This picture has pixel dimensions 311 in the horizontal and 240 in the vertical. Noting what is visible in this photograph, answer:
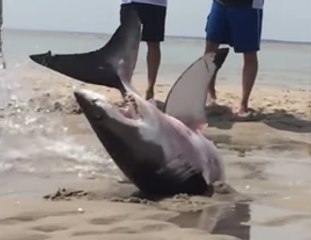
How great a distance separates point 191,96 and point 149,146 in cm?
53

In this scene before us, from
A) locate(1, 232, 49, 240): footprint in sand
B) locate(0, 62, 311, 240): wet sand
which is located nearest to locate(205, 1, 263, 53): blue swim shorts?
locate(0, 62, 311, 240): wet sand

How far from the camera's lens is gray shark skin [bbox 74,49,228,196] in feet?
15.1

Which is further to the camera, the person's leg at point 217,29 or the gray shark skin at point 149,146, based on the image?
the person's leg at point 217,29

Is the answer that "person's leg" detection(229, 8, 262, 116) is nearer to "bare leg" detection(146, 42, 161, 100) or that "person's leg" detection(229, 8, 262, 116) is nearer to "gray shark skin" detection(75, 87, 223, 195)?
"bare leg" detection(146, 42, 161, 100)

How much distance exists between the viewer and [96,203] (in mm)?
4402

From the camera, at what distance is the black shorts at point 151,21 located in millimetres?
8461

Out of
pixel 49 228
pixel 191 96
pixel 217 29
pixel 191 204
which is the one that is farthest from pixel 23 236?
pixel 217 29

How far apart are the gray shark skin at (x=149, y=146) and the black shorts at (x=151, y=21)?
143 inches

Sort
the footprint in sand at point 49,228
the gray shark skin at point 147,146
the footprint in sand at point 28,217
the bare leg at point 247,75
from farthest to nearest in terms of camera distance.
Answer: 1. the bare leg at point 247,75
2. the gray shark skin at point 147,146
3. the footprint in sand at point 28,217
4. the footprint in sand at point 49,228

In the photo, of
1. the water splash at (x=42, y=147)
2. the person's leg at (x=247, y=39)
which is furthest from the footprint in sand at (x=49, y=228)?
the person's leg at (x=247, y=39)

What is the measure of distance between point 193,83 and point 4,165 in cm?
151

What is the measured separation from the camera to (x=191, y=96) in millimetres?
5023

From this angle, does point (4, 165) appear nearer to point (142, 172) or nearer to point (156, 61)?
point (142, 172)

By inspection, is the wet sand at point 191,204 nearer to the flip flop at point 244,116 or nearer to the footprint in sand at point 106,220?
the footprint in sand at point 106,220
